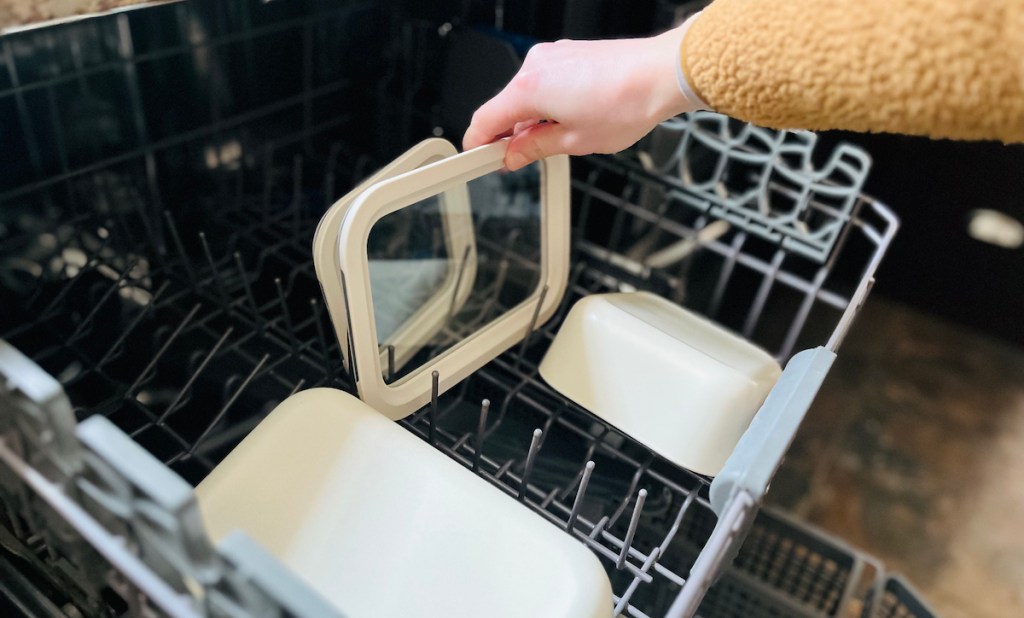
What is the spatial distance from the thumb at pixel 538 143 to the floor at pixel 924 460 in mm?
834

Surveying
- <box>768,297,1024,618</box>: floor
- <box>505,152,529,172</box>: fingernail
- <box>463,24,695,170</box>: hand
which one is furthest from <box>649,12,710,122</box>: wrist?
<box>768,297,1024,618</box>: floor

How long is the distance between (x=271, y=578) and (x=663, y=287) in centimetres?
55

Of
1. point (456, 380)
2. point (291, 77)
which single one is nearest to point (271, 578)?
point (456, 380)

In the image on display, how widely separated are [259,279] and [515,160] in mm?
294

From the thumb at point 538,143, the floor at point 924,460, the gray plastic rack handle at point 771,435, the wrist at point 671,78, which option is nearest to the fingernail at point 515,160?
the thumb at point 538,143

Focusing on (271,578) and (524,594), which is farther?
(524,594)

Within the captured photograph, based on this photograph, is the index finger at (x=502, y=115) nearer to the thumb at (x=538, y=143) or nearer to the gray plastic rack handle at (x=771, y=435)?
the thumb at (x=538, y=143)

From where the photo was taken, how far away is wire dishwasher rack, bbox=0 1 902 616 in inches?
17.6

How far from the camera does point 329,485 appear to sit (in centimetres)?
47

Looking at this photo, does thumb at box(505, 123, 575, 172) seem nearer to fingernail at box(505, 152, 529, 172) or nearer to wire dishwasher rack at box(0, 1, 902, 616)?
fingernail at box(505, 152, 529, 172)

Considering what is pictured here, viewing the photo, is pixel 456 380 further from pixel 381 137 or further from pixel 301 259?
pixel 381 137

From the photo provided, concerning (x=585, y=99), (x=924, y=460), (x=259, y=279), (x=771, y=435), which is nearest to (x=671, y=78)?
(x=585, y=99)

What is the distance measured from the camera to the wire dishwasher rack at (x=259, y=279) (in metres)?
0.45

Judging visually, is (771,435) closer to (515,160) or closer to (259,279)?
(515,160)
